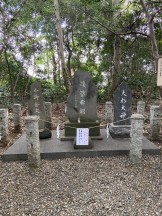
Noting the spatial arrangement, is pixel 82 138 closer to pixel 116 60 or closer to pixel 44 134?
pixel 44 134

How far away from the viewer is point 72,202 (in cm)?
288

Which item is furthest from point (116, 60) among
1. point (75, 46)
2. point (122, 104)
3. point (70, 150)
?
point (70, 150)

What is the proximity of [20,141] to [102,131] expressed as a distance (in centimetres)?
201

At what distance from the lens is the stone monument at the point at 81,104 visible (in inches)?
197

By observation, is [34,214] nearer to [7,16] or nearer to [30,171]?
[30,171]

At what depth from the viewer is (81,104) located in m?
5.01

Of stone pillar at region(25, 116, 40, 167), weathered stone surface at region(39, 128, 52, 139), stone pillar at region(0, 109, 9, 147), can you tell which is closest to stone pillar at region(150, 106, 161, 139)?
weathered stone surface at region(39, 128, 52, 139)

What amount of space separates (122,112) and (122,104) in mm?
176

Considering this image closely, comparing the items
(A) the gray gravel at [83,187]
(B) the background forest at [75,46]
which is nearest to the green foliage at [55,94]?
(B) the background forest at [75,46]

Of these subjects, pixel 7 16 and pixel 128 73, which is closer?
pixel 7 16

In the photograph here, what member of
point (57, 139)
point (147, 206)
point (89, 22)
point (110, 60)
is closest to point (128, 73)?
point (110, 60)

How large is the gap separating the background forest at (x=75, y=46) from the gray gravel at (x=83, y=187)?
5.36 meters

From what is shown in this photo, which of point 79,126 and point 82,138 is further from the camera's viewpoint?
point 79,126

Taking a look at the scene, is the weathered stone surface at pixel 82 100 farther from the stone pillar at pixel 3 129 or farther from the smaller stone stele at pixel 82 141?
the stone pillar at pixel 3 129
